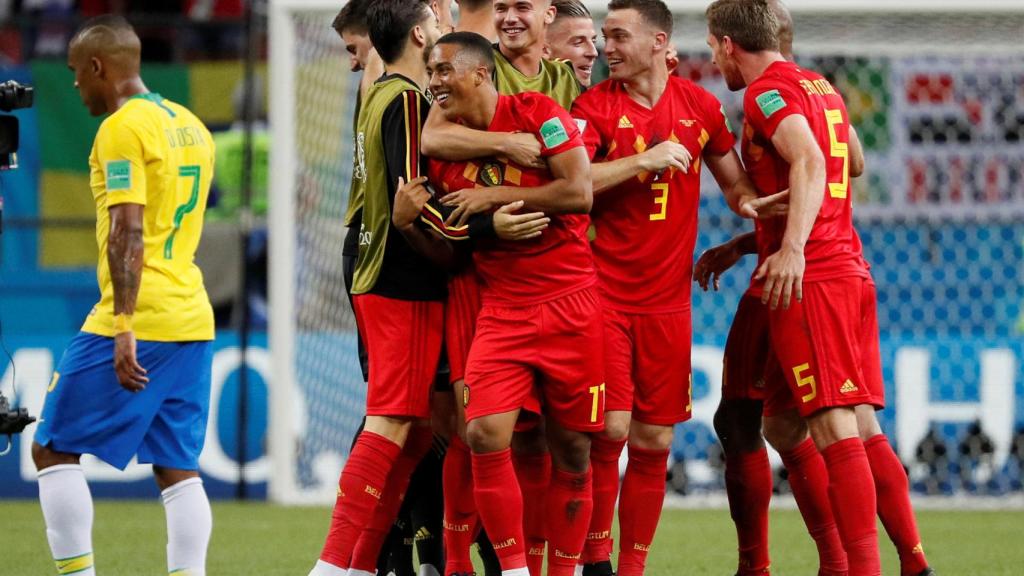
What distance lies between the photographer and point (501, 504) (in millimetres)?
5266

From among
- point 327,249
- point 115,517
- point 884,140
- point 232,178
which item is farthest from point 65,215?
point 884,140

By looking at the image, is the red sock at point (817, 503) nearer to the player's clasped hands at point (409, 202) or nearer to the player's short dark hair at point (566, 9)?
the player's clasped hands at point (409, 202)

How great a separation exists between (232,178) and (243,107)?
0.71 meters

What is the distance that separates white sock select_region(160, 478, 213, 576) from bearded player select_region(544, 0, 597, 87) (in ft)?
7.38

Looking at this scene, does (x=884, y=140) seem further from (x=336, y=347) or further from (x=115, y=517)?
(x=115, y=517)

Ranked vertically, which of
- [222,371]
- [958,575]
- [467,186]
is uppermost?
[467,186]

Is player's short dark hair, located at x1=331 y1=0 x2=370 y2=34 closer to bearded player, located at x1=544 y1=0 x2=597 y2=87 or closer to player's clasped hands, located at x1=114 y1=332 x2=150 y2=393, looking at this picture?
bearded player, located at x1=544 y1=0 x2=597 y2=87

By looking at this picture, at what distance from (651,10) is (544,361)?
4.69 feet

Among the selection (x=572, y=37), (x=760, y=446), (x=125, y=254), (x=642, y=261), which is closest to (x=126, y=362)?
(x=125, y=254)

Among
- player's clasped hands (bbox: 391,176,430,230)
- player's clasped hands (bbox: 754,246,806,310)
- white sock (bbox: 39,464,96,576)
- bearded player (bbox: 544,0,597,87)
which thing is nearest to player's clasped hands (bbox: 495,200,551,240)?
player's clasped hands (bbox: 391,176,430,230)

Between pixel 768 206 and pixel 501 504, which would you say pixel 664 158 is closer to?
pixel 768 206

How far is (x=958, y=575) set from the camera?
707 cm

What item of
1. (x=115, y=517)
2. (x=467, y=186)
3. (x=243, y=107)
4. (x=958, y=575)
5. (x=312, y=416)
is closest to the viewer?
(x=467, y=186)

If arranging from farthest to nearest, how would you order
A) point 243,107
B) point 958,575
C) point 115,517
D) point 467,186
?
point 243,107
point 115,517
point 958,575
point 467,186
